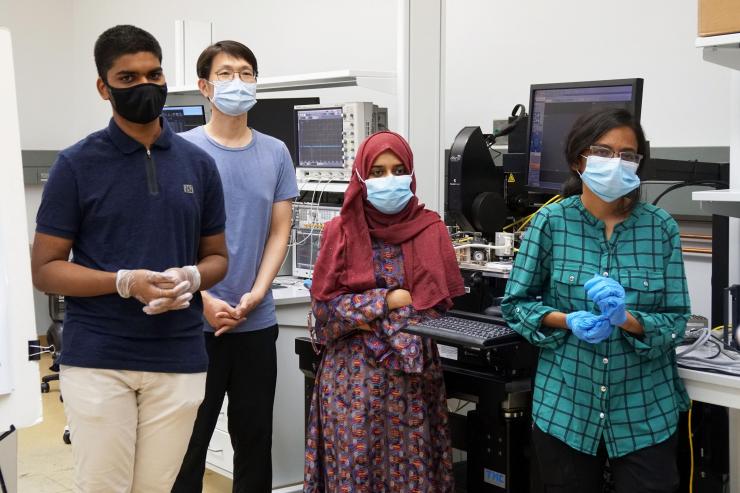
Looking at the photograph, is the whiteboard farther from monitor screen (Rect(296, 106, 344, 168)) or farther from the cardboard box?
monitor screen (Rect(296, 106, 344, 168))

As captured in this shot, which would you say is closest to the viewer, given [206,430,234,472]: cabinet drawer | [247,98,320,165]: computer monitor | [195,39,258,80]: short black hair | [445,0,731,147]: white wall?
[195,39,258,80]: short black hair

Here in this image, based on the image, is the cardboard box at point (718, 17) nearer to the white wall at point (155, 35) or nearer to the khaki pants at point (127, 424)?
the khaki pants at point (127, 424)

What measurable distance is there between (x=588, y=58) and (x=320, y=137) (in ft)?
4.10

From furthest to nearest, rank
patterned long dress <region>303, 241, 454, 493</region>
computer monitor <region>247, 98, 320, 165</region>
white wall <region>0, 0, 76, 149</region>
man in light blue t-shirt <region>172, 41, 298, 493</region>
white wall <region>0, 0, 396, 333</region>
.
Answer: white wall <region>0, 0, 76, 149</region> < white wall <region>0, 0, 396, 333</region> < computer monitor <region>247, 98, 320, 165</region> < man in light blue t-shirt <region>172, 41, 298, 493</region> < patterned long dress <region>303, 241, 454, 493</region>

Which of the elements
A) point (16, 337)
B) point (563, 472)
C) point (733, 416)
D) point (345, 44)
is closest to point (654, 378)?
point (563, 472)

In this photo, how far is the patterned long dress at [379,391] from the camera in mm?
2355

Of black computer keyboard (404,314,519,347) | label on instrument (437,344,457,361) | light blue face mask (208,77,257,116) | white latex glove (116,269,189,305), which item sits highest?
light blue face mask (208,77,257,116)

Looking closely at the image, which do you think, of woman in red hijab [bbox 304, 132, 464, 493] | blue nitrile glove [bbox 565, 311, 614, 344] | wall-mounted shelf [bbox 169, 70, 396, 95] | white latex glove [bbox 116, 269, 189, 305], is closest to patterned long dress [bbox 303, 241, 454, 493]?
woman in red hijab [bbox 304, 132, 464, 493]

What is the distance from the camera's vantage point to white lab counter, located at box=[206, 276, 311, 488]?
10.9ft

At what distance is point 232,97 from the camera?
2625 millimetres

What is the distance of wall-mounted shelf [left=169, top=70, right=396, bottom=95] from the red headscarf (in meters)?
0.85

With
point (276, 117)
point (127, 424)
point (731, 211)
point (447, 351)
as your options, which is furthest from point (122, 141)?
point (276, 117)

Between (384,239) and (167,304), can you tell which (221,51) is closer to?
(384,239)

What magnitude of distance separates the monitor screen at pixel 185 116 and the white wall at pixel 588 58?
1236mm
